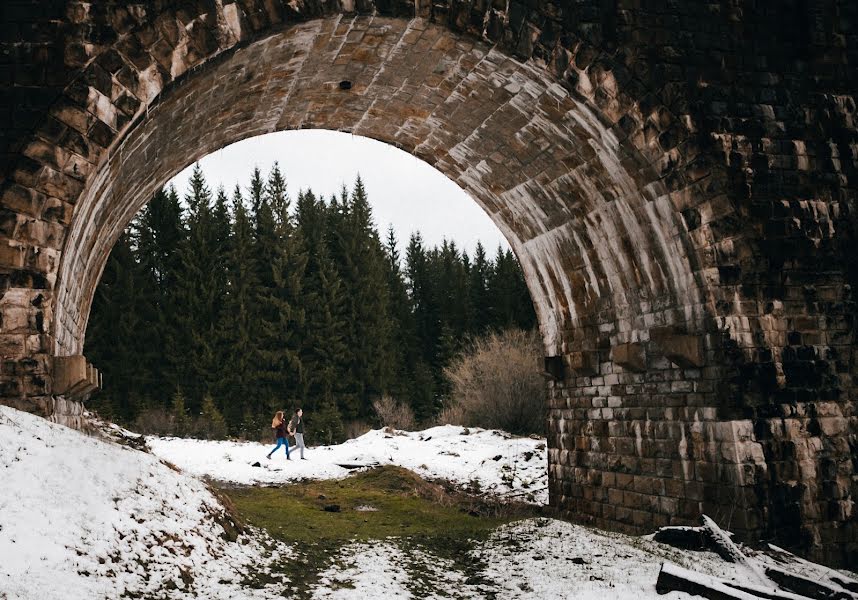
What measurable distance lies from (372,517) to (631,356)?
16.0 ft

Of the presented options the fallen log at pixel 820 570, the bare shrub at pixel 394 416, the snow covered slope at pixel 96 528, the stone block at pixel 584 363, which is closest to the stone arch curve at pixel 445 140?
the stone block at pixel 584 363

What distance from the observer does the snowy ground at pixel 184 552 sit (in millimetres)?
5047

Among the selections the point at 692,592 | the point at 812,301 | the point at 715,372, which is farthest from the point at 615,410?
the point at 692,592

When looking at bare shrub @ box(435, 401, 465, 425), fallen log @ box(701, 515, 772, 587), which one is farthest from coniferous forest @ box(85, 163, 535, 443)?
fallen log @ box(701, 515, 772, 587)

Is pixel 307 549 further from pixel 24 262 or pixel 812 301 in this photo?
pixel 812 301

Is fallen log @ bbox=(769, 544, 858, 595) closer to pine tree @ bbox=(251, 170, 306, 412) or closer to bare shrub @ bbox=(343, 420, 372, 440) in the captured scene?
bare shrub @ bbox=(343, 420, 372, 440)

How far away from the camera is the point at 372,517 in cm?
1099

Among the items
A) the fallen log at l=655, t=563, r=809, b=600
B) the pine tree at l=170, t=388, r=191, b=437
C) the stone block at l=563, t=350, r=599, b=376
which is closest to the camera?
the fallen log at l=655, t=563, r=809, b=600

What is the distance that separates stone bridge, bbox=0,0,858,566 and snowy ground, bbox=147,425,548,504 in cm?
616

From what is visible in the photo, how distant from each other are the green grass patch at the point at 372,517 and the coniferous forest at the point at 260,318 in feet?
61.4

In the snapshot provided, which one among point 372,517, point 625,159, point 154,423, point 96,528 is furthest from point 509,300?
point 96,528

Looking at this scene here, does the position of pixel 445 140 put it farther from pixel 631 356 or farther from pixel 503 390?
pixel 503 390

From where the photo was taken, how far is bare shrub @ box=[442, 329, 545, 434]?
26109 millimetres

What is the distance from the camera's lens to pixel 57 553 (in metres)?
4.98
